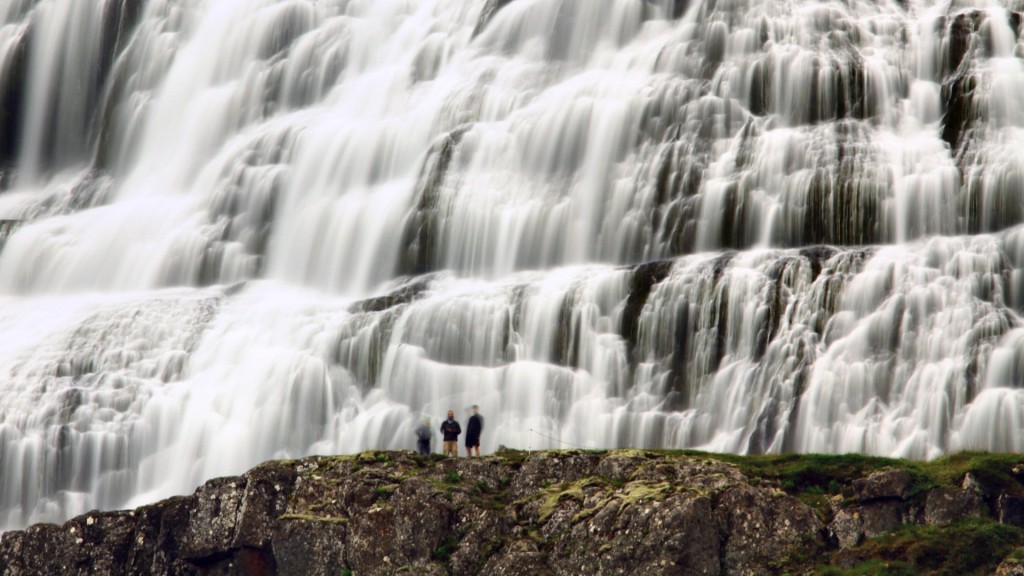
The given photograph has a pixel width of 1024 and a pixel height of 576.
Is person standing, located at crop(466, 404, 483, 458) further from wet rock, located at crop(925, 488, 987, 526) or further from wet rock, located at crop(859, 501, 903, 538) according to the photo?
wet rock, located at crop(925, 488, 987, 526)

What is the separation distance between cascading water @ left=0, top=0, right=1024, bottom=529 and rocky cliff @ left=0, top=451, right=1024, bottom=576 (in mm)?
7252

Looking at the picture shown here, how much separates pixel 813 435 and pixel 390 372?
1323 cm

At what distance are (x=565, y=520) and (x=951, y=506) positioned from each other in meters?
7.87

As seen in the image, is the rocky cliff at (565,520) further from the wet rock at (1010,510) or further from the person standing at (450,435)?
the person standing at (450,435)

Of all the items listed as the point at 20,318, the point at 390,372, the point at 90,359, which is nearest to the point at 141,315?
the point at 90,359

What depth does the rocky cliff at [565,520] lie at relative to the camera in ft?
102

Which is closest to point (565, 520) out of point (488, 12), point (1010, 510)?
point (1010, 510)

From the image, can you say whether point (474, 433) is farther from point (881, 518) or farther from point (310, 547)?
point (881, 518)

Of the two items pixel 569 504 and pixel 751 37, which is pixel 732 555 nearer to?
pixel 569 504

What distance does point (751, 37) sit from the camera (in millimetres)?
53906

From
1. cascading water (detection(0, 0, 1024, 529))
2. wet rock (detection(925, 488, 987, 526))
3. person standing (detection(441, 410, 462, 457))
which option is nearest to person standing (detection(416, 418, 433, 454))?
person standing (detection(441, 410, 462, 457))

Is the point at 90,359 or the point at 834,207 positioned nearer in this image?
the point at 834,207

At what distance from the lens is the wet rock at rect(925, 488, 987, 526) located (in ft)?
102

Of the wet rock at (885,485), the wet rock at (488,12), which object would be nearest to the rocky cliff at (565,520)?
the wet rock at (885,485)
